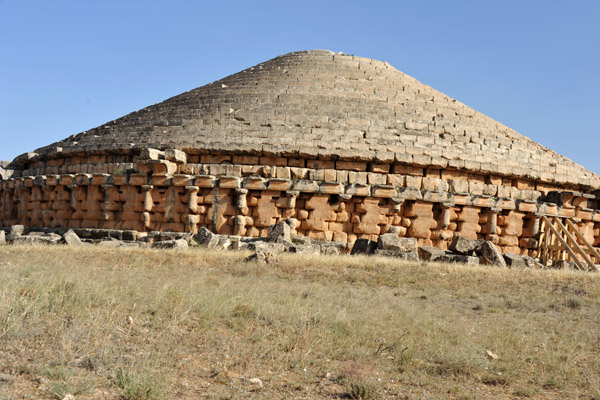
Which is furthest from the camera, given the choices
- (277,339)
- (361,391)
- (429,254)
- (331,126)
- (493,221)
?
(331,126)

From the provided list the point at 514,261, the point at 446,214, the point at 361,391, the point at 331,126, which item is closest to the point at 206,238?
the point at 331,126

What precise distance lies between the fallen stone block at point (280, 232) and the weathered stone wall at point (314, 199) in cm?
179

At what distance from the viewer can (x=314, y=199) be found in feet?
62.0

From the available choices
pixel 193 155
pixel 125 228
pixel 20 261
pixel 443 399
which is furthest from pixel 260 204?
pixel 443 399

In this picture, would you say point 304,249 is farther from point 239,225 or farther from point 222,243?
point 239,225

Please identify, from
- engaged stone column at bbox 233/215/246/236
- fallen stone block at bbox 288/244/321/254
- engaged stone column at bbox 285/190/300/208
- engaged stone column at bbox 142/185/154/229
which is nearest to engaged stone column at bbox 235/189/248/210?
engaged stone column at bbox 233/215/246/236

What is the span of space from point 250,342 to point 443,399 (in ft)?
8.17

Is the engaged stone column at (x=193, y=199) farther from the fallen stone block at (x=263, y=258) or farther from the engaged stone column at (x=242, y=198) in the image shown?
the fallen stone block at (x=263, y=258)

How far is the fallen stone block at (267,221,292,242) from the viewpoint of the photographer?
16.7 meters

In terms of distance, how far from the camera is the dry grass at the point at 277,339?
5.65 m

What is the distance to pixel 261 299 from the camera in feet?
29.6

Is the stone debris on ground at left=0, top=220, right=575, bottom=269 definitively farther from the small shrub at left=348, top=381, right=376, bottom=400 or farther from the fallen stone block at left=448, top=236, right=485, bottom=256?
the small shrub at left=348, top=381, right=376, bottom=400

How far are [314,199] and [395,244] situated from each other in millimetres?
3724

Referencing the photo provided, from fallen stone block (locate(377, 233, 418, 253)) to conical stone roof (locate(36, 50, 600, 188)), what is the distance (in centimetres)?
376
